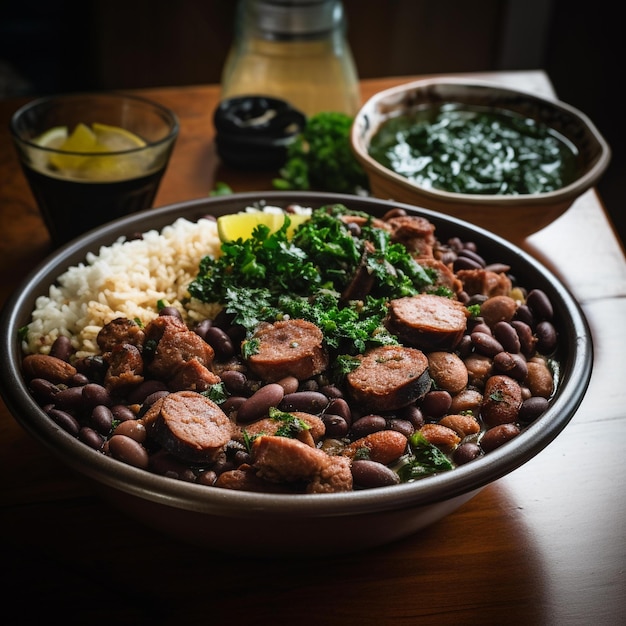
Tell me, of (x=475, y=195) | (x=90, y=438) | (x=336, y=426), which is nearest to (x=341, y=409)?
(x=336, y=426)

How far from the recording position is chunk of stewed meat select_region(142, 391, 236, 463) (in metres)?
1.71

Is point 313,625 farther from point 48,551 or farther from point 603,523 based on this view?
point 603,523

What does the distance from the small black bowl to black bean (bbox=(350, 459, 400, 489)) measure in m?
1.97

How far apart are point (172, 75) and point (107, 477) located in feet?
16.4

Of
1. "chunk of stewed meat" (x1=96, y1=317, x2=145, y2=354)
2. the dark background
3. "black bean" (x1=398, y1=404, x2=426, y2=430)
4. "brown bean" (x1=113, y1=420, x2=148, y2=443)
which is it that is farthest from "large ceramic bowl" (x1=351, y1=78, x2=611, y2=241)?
the dark background

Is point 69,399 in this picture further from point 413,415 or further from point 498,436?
point 498,436

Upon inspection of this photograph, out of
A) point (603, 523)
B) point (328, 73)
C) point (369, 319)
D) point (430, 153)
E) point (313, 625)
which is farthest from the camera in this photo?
point (328, 73)

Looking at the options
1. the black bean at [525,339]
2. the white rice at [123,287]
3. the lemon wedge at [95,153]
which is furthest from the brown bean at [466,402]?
the lemon wedge at [95,153]

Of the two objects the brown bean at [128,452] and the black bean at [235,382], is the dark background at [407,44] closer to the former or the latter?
the black bean at [235,382]

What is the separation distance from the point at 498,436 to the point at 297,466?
1.52 feet

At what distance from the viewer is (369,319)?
6.93 feet

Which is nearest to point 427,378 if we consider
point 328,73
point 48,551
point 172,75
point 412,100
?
point 48,551

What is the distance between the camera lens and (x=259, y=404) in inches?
72.5

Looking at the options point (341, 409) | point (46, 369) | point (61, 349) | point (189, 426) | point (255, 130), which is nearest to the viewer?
point (189, 426)
